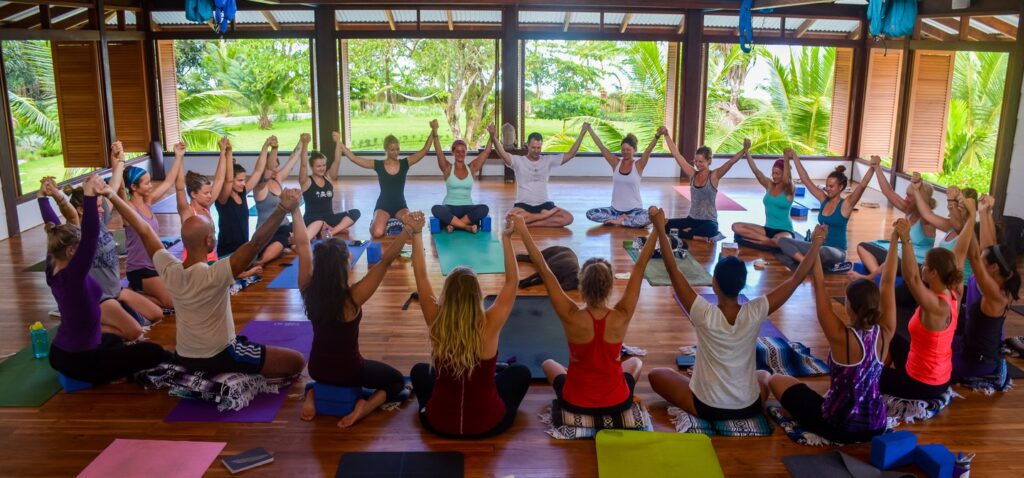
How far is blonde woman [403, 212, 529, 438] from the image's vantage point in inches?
141

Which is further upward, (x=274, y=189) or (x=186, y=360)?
(x=274, y=189)

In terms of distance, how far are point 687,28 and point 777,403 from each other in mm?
8561

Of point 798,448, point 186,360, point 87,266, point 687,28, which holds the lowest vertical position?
point 798,448

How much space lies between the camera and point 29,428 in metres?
4.08

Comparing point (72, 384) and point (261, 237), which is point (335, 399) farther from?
point (72, 384)

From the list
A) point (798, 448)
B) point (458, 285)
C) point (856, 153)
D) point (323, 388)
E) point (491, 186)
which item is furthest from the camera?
point (856, 153)

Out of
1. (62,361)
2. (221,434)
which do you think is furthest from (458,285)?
(62,361)

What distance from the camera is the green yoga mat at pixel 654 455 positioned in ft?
11.9

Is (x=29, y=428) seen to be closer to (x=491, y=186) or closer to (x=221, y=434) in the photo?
(x=221, y=434)

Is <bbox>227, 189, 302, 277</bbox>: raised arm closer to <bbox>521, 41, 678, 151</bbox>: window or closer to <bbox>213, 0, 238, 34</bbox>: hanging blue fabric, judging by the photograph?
<bbox>213, 0, 238, 34</bbox>: hanging blue fabric

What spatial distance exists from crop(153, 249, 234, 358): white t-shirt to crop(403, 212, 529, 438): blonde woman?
103cm

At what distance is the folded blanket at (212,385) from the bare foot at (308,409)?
A: 1.15 ft

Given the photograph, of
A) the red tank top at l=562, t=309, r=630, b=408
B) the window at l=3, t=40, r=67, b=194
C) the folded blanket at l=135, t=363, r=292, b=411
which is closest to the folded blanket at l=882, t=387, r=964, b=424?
the red tank top at l=562, t=309, r=630, b=408

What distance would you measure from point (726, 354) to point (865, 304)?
2.19 feet
